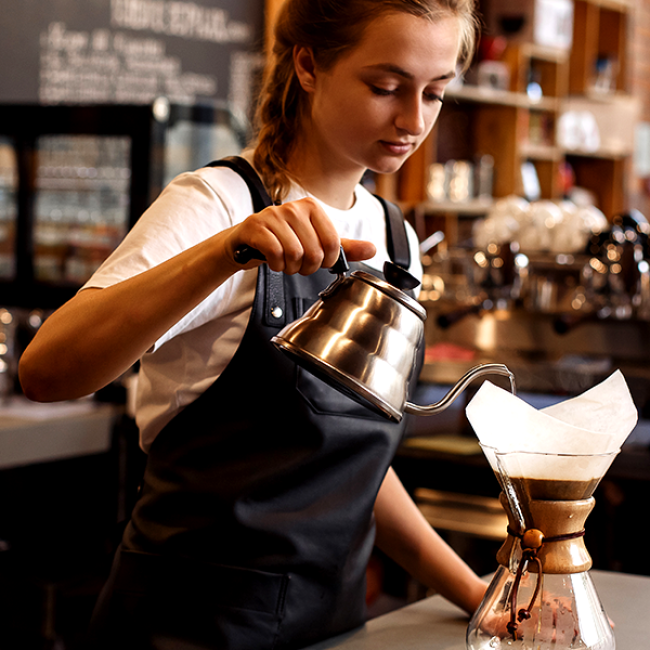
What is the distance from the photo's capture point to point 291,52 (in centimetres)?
118

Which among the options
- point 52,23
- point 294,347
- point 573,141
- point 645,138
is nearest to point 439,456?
point 294,347

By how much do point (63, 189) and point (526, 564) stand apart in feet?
8.45

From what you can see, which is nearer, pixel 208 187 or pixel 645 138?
pixel 208 187

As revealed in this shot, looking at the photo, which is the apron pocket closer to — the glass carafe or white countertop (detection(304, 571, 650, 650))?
white countertop (detection(304, 571, 650, 650))

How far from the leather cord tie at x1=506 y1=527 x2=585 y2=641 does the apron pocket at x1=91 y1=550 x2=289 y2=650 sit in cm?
34

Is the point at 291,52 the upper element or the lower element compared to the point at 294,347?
upper

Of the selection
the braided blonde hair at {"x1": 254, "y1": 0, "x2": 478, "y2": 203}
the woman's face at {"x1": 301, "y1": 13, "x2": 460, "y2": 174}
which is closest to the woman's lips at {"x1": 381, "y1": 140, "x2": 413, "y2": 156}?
the woman's face at {"x1": 301, "y1": 13, "x2": 460, "y2": 174}

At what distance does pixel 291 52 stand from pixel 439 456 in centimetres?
143

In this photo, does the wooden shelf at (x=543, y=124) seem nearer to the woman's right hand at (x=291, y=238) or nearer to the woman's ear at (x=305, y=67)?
the woman's ear at (x=305, y=67)

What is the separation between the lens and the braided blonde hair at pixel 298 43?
3.40ft

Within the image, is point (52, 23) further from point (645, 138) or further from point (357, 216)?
point (645, 138)

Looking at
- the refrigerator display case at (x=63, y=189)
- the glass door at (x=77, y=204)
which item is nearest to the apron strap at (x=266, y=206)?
the refrigerator display case at (x=63, y=189)

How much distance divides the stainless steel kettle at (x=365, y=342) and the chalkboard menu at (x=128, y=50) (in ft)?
9.54

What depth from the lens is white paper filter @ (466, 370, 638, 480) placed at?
0.82m
